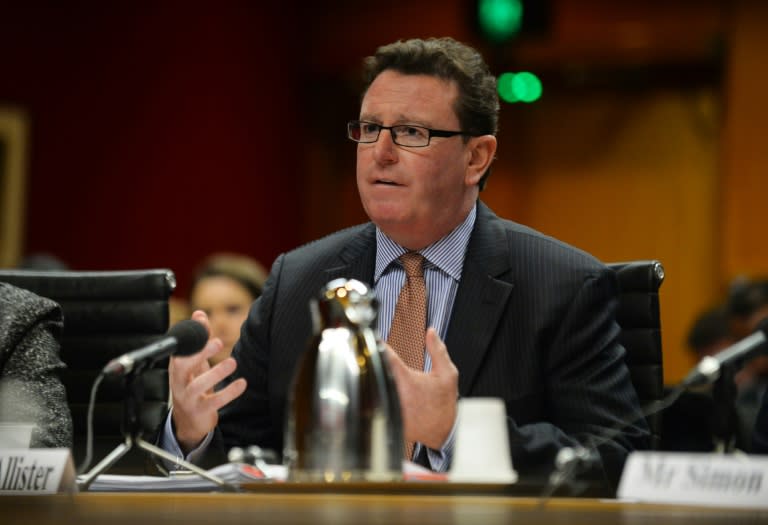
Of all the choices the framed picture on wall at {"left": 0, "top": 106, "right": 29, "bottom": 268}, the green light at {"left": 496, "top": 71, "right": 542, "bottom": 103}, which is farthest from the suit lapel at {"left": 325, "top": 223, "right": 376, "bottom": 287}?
the framed picture on wall at {"left": 0, "top": 106, "right": 29, "bottom": 268}

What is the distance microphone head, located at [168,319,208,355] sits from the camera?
1.69 metres

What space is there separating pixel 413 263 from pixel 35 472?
3.54 ft

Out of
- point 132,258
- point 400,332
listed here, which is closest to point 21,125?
point 132,258

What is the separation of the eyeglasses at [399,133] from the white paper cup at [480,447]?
898 millimetres

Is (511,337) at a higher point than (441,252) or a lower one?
lower

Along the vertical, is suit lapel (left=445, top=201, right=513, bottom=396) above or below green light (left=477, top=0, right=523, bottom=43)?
below

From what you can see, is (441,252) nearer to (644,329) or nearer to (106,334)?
(644,329)

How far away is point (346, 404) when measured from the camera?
1454mm

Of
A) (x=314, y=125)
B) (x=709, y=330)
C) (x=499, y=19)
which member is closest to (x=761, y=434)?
(x=709, y=330)

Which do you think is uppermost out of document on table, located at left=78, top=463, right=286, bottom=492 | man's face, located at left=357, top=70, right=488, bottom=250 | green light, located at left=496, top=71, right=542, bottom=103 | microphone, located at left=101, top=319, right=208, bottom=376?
green light, located at left=496, top=71, right=542, bottom=103

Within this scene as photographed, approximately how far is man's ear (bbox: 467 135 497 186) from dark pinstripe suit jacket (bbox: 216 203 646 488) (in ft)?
0.27

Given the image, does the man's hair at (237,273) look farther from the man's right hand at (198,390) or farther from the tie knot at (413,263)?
the man's right hand at (198,390)

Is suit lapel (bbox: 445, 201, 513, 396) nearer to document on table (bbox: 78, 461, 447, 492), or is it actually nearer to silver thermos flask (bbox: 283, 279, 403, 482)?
document on table (bbox: 78, 461, 447, 492)

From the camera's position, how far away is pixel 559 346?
2238mm
